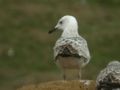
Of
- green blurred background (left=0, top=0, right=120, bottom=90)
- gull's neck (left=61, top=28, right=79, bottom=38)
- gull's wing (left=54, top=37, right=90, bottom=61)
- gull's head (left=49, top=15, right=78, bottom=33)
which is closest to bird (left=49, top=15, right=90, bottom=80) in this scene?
gull's wing (left=54, top=37, right=90, bottom=61)

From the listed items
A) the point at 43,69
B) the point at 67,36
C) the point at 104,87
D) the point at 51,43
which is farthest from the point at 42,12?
the point at 104,87

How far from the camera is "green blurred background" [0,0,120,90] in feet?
102

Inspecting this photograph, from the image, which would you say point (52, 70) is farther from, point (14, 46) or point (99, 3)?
point (99, 3)

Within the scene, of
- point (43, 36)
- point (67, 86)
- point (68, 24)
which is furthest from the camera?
point (43, 36)

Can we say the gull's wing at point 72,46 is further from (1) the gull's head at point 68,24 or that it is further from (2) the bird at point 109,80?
(2) the bird at point 109,80

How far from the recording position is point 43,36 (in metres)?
35.3

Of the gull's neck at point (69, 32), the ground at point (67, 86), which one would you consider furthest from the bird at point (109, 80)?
the gull's neck at point (69, 32)

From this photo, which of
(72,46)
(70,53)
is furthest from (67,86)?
(72,46)

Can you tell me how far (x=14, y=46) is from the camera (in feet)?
112

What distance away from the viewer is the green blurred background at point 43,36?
31.0m

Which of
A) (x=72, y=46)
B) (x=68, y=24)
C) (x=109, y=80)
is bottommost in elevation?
(x=109, y=80)

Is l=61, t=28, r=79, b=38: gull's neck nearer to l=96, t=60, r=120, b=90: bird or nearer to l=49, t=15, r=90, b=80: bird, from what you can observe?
l=49, t=15, r=90, b=80: bird

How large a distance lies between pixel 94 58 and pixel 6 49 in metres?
3.43

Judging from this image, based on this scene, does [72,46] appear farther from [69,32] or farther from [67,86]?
[69,32]
